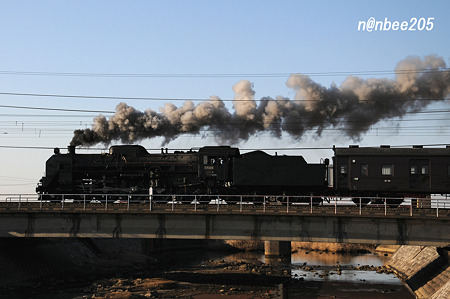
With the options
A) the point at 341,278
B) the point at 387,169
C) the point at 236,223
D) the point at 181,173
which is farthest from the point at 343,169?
the point at 341,278

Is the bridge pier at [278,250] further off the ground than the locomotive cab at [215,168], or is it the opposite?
the locomotive cab at [215,168]

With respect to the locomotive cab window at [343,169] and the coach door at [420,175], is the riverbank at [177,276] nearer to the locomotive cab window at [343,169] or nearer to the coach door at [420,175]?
the coach door at [420,175]

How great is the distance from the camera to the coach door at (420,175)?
Result: 35.8 metres

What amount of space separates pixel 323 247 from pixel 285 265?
667 inches

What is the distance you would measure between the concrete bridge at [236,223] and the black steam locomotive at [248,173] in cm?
253

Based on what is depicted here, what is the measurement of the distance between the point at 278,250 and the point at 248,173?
82.8ft

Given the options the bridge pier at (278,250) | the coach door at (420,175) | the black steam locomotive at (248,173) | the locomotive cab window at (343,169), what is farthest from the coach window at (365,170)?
the bridge pier at (278,250)

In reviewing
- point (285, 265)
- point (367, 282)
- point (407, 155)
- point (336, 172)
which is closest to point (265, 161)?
point (336, 172)

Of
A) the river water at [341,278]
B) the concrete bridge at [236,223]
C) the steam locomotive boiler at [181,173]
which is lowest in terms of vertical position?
the river water at [341,278]

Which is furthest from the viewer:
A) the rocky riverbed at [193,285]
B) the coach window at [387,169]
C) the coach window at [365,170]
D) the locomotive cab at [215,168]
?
the locomotive cab at [215,168]

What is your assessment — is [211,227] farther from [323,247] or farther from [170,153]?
[323,247]

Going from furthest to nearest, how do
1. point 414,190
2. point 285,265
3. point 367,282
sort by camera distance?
point 285,265
point 367,282
point 414,190

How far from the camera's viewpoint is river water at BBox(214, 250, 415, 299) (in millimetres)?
37709

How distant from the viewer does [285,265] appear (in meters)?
54.0
